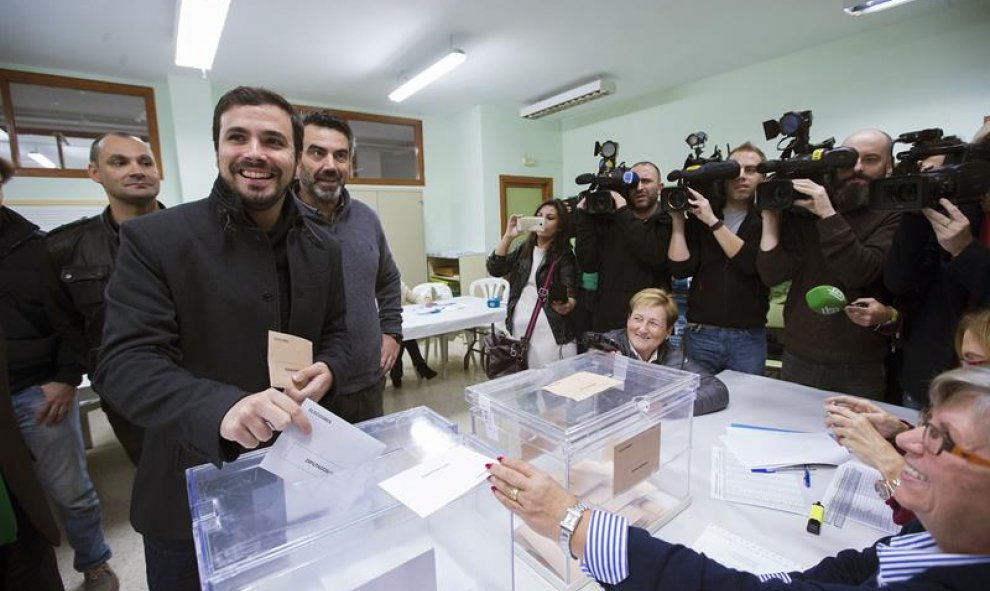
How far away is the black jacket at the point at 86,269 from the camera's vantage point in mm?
1605

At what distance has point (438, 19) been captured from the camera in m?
3.36

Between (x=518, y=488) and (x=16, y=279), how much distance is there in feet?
6.40

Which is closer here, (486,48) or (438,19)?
(438,19)

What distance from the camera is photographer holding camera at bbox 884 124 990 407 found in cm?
133

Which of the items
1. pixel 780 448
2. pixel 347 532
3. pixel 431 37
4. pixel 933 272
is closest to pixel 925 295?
pixel 933 272

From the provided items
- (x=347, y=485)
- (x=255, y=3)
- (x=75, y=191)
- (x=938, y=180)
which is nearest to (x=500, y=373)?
(x=347, y=485)

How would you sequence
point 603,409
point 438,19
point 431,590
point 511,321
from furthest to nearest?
point 438,19
point 511,321
point 603,409
point 431,590

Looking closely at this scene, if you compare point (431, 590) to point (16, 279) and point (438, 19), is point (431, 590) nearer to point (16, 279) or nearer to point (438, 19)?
point (16, 279)

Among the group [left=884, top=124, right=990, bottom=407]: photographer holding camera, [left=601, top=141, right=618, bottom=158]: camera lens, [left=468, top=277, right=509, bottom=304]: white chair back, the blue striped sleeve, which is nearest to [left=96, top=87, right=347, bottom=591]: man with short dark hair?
the blue striped sleeve

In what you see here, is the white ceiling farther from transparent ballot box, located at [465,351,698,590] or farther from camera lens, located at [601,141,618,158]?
transparent ballot box, located at [465,351,698,590]

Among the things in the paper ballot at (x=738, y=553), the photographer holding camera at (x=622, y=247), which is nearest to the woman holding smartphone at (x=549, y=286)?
the photographer holding camera at (x=622, y=247)

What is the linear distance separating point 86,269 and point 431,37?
3090 millimetres

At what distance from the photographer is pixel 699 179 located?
1.95m

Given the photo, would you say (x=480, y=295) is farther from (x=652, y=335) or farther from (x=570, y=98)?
(x=652, y=335)
